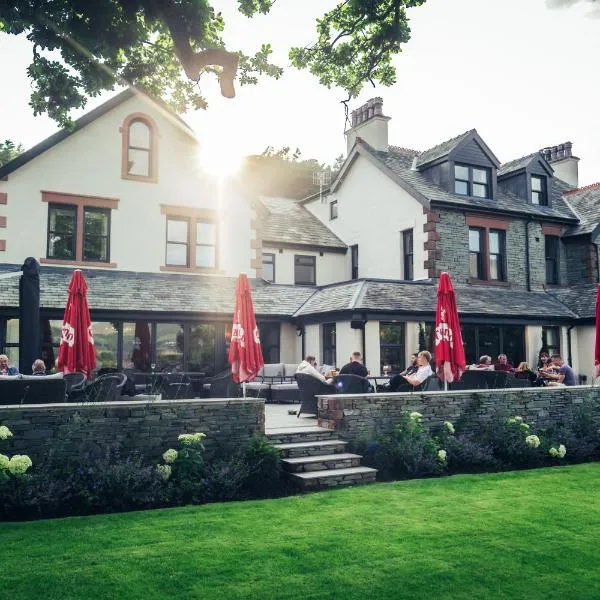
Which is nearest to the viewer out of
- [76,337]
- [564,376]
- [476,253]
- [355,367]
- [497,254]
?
[76,337]

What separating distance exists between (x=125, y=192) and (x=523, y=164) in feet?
53.8

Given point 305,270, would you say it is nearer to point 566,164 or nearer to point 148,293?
point 148,293

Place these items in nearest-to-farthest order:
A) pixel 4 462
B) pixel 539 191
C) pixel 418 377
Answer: pixel 4 462 → pixel 418 377 → pixel 539 191

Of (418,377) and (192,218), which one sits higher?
(192,218)

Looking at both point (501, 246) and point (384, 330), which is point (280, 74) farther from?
point (501, 246)

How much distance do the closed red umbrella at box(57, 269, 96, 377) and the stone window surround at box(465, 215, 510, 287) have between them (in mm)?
15767

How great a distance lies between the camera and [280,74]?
38.3ft

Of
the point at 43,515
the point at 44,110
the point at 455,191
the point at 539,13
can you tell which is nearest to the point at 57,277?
the point at 44,110

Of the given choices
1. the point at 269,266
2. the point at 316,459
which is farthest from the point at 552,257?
the point at 316,459

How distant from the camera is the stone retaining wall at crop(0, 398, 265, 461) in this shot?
322 inches

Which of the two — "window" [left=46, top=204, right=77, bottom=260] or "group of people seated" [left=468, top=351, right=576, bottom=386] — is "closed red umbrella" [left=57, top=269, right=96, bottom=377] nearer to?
"window" [left=46, top=204, right=77, bottom=260]

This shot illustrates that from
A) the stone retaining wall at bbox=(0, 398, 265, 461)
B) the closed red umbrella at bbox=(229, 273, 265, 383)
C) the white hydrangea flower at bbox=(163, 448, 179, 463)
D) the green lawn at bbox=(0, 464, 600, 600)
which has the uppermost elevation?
the closed red umbrella at bbox=(229, 273, 265, 383)

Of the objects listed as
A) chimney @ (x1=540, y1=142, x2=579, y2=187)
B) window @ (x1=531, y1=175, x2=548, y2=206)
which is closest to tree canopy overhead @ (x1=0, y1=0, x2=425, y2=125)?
window @ (x1=531, y1=175, x2=548, y2=206)

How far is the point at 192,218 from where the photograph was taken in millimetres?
21000
